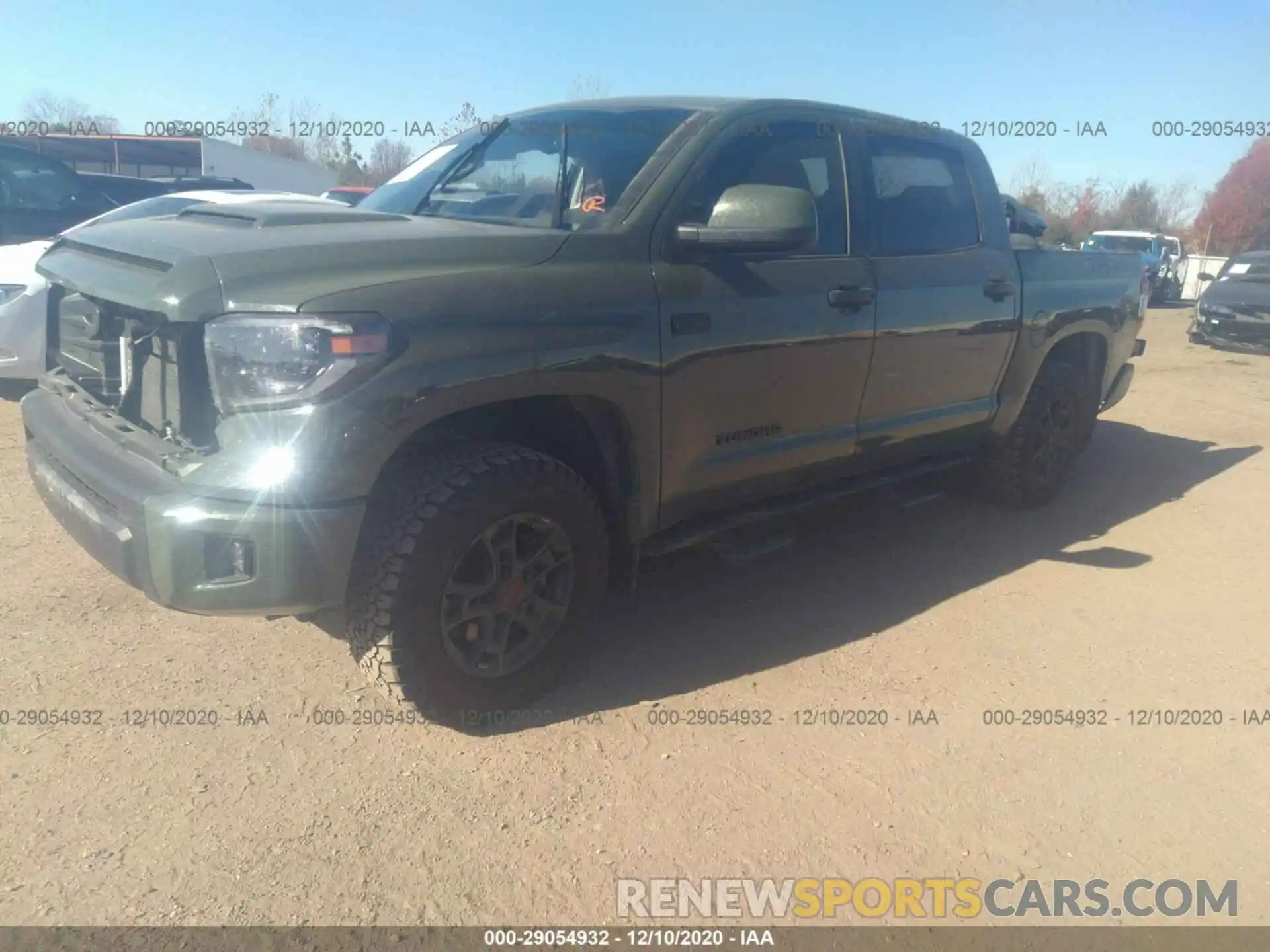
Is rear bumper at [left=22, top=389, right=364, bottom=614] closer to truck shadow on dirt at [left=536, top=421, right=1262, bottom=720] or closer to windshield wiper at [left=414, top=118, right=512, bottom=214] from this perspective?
truck shadow on dirt at [left=536, top=421, right=1262, bottom=720]

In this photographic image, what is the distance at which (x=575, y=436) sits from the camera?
10.2ft

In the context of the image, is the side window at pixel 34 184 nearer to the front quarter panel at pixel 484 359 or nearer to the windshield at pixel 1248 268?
the front quarter panel at pixel 484 359

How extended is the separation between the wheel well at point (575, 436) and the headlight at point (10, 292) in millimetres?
4739

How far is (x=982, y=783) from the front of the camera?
2893 mm

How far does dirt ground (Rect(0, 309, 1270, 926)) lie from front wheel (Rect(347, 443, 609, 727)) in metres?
0.20

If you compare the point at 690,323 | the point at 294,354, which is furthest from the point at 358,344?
the point at 690,323

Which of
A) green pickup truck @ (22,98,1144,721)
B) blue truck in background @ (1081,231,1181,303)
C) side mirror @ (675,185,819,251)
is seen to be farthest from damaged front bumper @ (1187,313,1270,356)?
side mirror @ (675,185,819,251)

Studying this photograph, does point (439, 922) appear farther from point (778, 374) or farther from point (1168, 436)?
point (1168, 436)

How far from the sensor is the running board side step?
343cm

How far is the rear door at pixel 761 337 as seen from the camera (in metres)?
3.18

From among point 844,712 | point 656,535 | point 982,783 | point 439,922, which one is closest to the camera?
point 439,922

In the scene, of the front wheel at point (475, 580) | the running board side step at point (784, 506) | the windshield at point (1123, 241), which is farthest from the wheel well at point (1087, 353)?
the windshield at point (1123, 241)

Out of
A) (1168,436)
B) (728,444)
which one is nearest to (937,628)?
(728,444)

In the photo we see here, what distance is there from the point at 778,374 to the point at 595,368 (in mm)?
858
